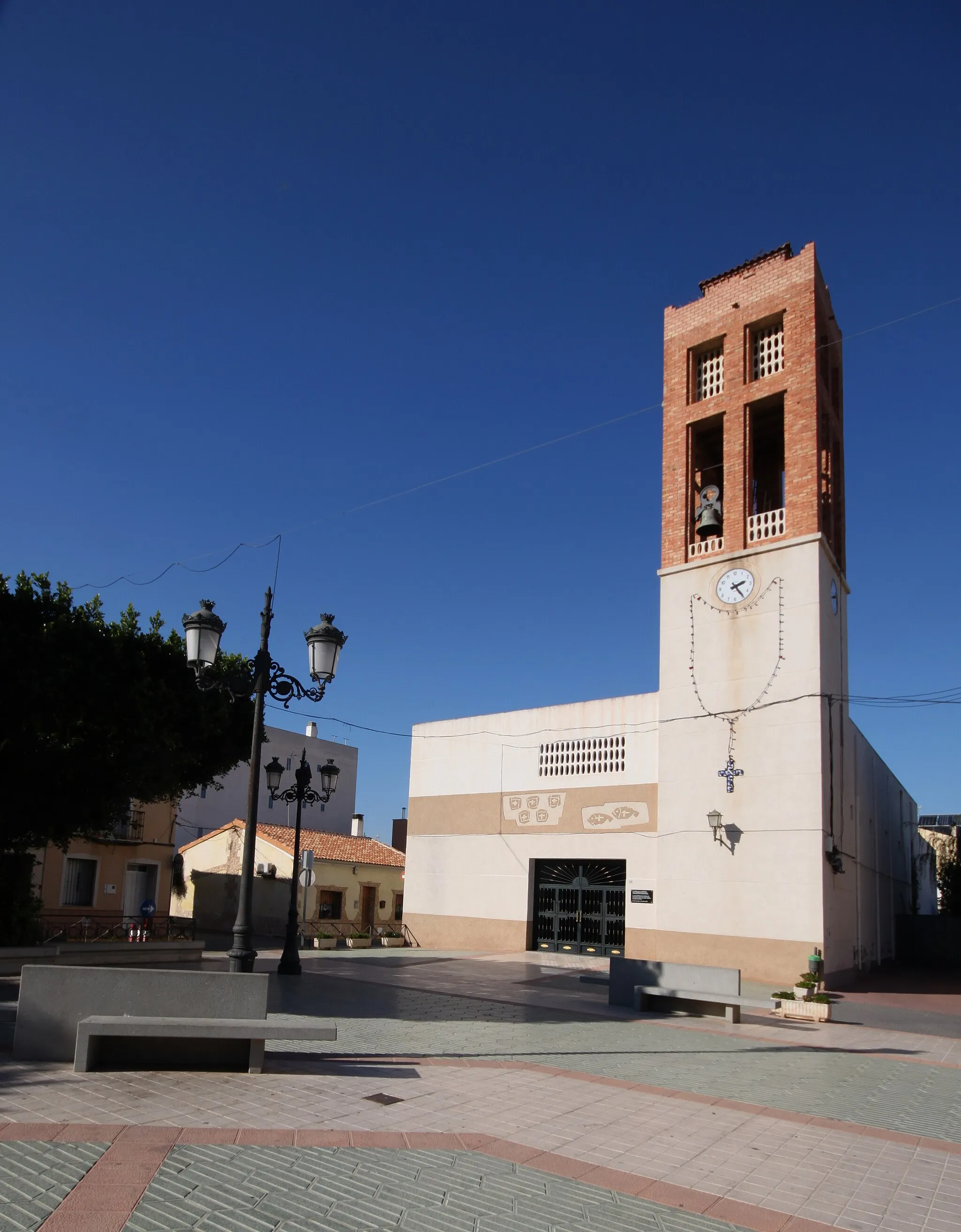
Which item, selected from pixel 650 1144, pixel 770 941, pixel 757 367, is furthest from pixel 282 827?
pixel 650 1144

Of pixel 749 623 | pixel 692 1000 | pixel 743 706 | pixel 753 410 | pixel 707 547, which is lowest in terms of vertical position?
pixel 692 1000

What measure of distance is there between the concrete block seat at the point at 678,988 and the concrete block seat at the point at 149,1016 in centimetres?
736

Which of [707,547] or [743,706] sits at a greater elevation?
[707,547]

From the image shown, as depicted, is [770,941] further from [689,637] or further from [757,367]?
[757,367]

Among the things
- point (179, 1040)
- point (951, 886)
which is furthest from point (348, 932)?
point (951, 886)

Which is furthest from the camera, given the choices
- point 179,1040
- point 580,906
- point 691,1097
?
point 580,906

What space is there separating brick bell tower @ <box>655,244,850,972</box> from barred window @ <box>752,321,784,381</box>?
40 mm

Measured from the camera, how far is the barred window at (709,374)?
2402 cm

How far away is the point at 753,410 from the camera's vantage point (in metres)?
23.2

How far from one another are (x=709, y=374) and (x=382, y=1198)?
2258cm

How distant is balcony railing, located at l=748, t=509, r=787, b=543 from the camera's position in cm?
2147

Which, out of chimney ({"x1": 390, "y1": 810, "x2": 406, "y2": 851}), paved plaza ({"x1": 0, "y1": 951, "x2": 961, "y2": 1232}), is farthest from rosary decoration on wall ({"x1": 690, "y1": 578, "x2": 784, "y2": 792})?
chimney ({"x1": 390, "y1": 810, "x2": 406, "y2": 851})

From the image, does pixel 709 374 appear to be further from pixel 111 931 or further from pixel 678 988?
pixel 111 931

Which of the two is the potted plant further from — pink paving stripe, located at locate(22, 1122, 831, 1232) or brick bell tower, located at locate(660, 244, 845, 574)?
brick bell tower, located at locate(660, 244, 845, 574)
